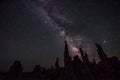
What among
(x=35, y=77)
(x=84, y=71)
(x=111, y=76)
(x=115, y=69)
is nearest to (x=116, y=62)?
(x=115, y=69)

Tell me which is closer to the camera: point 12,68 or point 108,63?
point 12,68

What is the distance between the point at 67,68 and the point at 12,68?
2603 centimetres

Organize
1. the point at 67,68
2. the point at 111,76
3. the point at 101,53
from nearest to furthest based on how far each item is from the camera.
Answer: the point at 111,76, the point at 67,68, the point at 101,53

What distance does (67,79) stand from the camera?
160ft

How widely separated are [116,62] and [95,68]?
11.4 meters

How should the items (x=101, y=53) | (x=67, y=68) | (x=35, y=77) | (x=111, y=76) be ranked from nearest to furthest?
1. (x=111, y=76)
2. (x=67, y=68)
3. (x=35, y=77)
4. (x=101, y=53)

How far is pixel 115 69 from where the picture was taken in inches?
1999

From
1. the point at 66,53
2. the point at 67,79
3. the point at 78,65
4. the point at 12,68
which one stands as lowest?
the point at 67,79

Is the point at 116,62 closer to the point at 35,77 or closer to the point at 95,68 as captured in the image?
the point at 95,68

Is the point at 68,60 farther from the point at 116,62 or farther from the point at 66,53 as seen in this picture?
the point at 116,62

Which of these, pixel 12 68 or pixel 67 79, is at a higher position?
pixel 12 68

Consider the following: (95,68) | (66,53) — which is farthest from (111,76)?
(66,53)

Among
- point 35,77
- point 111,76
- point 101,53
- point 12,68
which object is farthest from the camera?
point 101,53

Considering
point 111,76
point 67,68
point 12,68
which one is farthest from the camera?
point 67,68
